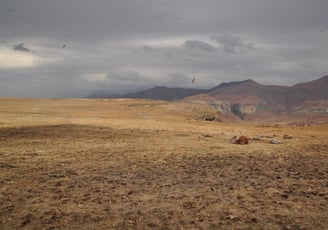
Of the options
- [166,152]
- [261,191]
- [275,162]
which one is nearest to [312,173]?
[275,162]

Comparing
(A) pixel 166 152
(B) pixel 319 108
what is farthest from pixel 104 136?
(B) pixel 319 108

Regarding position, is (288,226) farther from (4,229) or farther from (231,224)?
(4,229)

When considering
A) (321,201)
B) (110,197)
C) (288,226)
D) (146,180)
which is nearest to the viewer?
(288,226)

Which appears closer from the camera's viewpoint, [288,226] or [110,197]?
[288,226]

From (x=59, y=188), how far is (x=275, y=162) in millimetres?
8919

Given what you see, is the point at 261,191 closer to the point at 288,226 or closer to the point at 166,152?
the point at 288,226

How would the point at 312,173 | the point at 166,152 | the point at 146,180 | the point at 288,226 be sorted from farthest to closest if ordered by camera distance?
the point at 166,152, the point at 312,173, the point at 146,180, the point at 288,226

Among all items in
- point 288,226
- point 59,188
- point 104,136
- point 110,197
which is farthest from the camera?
point 104,136

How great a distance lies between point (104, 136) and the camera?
23719mm

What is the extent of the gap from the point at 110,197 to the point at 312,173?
7378 millimetres

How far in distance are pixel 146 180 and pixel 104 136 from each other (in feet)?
42.1

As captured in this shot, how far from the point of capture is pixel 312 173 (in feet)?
39.9

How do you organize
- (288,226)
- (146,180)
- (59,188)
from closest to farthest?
(288,226) → (59,188) → (146,180)

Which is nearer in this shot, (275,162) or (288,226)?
(288,226)
